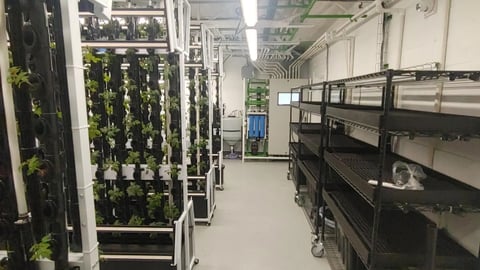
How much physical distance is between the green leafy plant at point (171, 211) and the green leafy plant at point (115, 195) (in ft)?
1.35

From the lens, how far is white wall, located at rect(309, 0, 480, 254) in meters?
1.81

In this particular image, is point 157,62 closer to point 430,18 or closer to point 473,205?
point 430,18

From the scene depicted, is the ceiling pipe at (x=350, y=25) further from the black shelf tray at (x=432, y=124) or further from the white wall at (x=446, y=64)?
the black shelf tray at (x=432, y=124)

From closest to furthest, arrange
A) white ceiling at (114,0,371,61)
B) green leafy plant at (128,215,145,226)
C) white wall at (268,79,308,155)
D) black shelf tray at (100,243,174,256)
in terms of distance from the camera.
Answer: black shelf tray at (100,243,174,256)
green leafy plant at (128,215,145,226)
white ceiling at (114,0,371,61)
white wall at (268,79,308,155)

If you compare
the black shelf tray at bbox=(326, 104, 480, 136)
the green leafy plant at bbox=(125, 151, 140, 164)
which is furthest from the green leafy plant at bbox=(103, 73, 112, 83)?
the black shelf tray at bbox=(326, 104, 480, 136)

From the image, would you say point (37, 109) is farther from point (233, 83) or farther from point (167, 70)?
point (233, 83)

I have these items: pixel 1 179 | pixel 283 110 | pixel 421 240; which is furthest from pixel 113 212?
pixel 283 110

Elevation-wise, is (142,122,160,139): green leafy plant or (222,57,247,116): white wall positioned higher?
(222,57,247,116): white wall

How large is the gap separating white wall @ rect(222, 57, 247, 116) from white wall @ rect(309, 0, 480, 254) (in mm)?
5556

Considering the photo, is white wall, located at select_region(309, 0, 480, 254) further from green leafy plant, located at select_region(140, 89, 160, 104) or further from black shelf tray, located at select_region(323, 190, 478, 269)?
green leafy plant, located at select_region(140, 89, 160, 104)

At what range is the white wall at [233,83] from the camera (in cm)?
841

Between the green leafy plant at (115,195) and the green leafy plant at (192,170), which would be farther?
the green leafy plant at (192,170)

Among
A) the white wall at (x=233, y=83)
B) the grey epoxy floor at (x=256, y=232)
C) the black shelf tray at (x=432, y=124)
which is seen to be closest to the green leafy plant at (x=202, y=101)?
the grey epoxy floor at (x=256, y=232)

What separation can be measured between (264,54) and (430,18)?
5263mm
